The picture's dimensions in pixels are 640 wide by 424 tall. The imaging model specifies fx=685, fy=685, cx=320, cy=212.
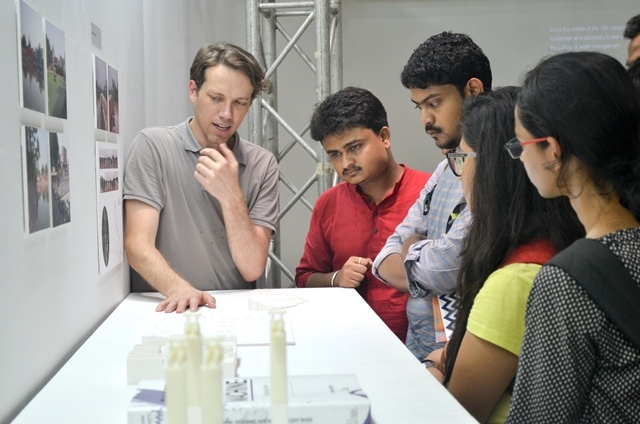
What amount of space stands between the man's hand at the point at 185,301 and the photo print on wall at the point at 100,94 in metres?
0.53

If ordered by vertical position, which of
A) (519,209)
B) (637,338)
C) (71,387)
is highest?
(519,209)

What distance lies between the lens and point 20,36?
4.25 feet

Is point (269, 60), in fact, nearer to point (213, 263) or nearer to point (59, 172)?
point (213, 263)

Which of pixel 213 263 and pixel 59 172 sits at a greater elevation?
pixel 59 172

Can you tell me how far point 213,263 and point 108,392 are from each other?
111cm

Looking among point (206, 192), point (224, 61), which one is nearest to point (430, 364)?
point (206, 192)

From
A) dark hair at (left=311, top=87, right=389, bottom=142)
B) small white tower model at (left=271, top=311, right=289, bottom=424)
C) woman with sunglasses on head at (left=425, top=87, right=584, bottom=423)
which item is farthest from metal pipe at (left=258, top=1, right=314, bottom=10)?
small white tower model at (left=271, top=311, right=289, bottom=424)

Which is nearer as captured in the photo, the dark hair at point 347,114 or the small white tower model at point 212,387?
the small white tower model at point 212,387

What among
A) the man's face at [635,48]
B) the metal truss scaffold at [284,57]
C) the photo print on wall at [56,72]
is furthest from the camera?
the metal truss scaffold at [284,57]

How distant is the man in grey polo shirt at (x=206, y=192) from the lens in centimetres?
223

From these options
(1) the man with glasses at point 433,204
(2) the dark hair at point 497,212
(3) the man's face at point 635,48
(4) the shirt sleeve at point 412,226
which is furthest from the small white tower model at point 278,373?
(3) the man's face at point 635,48

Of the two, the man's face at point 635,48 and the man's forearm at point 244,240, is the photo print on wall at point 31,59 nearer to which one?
the man's forearm at point 244,240

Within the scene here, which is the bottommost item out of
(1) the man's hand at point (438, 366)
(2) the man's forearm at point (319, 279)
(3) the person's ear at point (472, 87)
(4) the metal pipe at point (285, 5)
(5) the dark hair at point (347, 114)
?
(1) the man's hand at point (438, 366)

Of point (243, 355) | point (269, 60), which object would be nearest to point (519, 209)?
point (243, 355)
